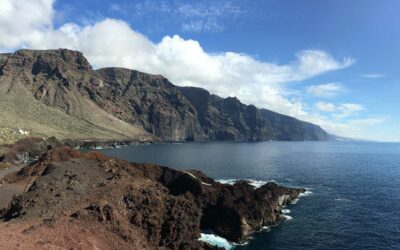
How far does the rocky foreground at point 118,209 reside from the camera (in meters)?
36.2

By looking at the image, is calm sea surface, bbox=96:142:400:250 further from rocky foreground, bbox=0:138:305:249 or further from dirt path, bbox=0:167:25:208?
dirt path, bbox=0:167:25:208

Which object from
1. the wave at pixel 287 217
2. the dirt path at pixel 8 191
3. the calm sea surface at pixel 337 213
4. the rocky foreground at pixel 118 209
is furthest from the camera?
the wave at pixel 287 217

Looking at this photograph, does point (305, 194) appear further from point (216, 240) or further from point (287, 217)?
point (216, 240)

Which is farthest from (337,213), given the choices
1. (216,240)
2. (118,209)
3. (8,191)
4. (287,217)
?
(8,191)

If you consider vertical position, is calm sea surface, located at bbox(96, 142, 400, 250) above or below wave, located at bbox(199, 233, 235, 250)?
above

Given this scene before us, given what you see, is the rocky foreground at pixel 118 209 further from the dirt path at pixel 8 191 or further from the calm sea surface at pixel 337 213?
the calm sea surface at pixel 337 213

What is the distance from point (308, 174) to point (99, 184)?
86275 mm

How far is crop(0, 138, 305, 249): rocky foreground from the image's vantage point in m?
36.2

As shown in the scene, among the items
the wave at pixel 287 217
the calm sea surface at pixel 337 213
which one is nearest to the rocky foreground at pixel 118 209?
the wave at pixel 287 217

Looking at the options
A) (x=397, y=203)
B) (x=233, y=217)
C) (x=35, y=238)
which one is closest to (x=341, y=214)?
(x=397, y=203)

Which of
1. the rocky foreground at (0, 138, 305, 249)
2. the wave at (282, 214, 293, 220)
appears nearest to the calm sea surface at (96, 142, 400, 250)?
the wave at (282, 214, 293, 220)

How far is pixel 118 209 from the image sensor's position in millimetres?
41969

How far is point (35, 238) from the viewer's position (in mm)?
33688

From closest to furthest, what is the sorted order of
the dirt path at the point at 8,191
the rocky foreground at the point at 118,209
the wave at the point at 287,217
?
the rocky foreground at the point at 118,209
the dirt path at the point at 8,191
the wave at the point at 287,217
